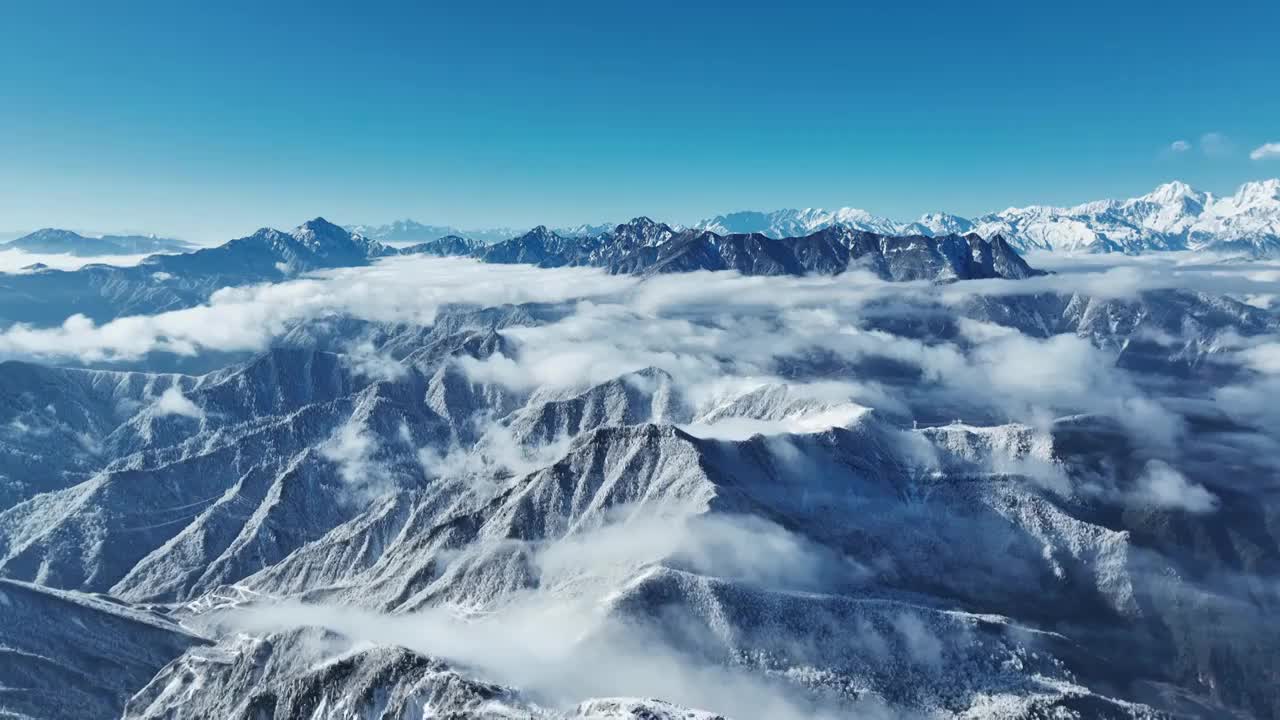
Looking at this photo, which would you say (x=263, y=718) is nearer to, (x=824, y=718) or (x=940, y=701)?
(x=824, y=718)

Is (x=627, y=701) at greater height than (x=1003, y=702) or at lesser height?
greater

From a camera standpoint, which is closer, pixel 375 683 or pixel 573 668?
pixel 375 683

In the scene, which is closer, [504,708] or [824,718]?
[504,708]

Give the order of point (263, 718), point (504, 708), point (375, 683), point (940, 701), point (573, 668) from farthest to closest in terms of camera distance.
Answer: point (940, 701)
point (573, 668)
point (263, 718)
point (375, 683)
point (504, 708)

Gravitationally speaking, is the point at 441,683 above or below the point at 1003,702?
above

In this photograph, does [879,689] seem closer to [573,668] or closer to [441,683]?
[573,668]

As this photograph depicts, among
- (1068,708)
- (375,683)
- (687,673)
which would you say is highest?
(375,683)

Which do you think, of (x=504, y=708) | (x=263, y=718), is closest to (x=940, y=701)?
(x=504, y=708)

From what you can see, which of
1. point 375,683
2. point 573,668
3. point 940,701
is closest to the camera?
point 375,683

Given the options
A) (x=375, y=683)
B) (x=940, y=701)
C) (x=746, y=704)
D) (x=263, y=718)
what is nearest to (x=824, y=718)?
(x=746, y=704)
